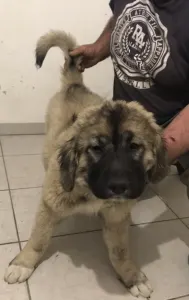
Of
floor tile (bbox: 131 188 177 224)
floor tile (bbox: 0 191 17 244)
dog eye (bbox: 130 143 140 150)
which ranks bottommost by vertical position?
floor tile (bbox: 131 188 177 224)

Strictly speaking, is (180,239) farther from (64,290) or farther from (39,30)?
(39,30)

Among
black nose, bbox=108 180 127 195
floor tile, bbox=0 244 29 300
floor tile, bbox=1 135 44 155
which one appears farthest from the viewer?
floor tile, bbox=1 135 44 155

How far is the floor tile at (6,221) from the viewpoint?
4.96 feet

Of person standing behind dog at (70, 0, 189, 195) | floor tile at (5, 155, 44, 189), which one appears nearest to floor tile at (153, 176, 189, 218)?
person standing behind dog at (70, 0, 189, 195)

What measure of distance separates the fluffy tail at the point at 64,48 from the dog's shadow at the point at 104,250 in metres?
0.73

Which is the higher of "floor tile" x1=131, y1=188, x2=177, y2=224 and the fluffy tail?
the fluffy tail

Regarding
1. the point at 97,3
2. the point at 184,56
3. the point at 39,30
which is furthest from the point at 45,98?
the point at 184,56

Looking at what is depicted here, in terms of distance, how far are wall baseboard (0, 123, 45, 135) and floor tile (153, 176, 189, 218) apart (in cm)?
93

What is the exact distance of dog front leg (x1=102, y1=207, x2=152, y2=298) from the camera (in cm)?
130

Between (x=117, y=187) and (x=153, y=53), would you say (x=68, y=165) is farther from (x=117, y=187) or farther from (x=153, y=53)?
(x=153, y=53)

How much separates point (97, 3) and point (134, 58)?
840 mm

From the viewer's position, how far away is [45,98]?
241 centimetres

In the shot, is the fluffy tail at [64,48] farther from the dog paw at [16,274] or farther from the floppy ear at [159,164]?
the dog paw at [16,274]

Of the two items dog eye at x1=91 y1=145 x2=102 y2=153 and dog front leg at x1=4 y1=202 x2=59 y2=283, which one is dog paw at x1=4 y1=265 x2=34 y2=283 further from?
dog eye at x1=91 y1=145 x2=102 y2=153
